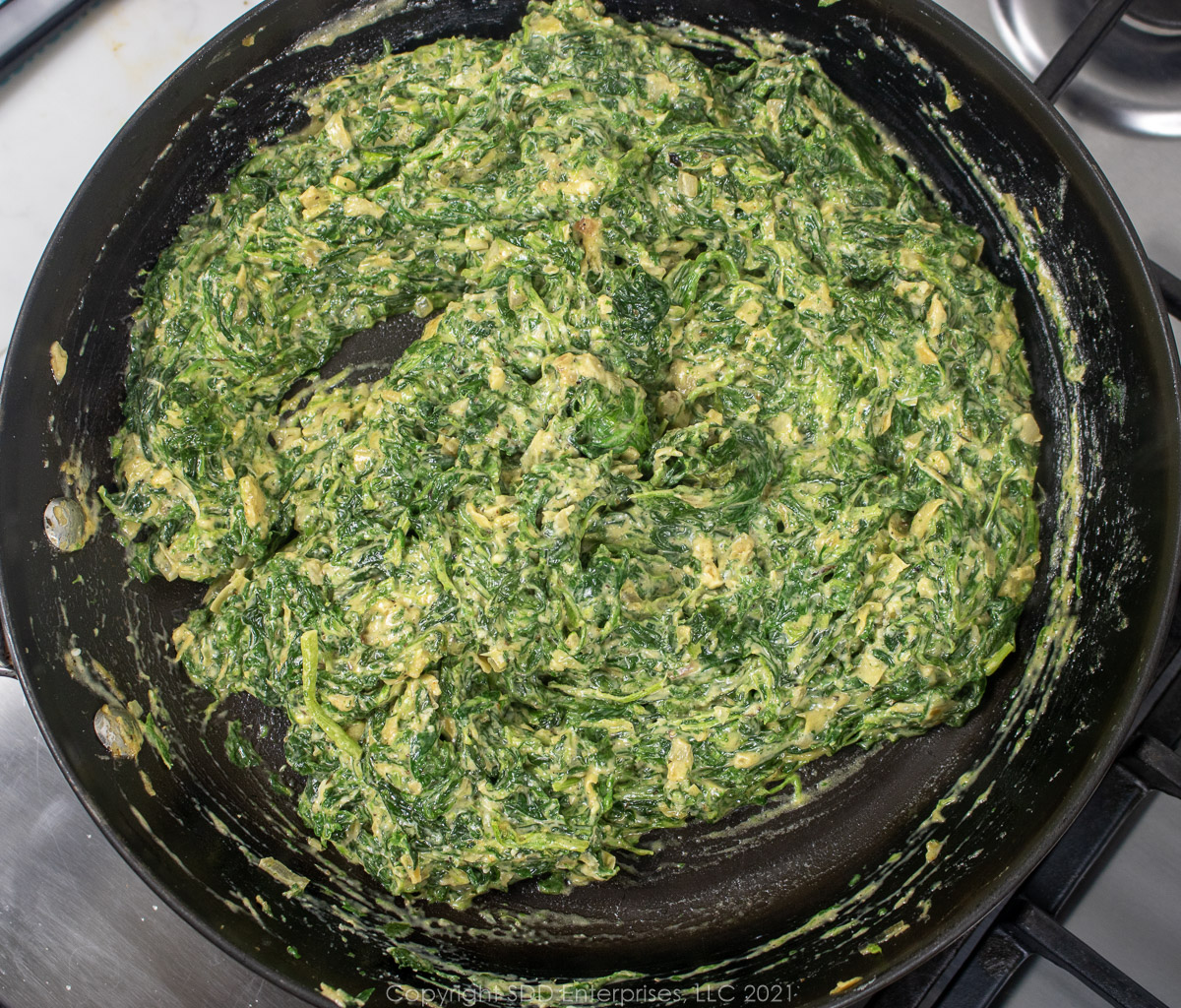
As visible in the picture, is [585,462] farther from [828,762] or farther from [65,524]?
[65,524]

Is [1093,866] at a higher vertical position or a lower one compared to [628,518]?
lower

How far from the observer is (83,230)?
2.82 metres

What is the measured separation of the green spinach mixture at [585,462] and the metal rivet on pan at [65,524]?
17 cm

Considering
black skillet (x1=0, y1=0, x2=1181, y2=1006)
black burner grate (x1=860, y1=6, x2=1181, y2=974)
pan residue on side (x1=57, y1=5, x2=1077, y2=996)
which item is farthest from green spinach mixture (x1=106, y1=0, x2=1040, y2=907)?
black burner grate (x1=860, y1=6, x2=1181, y2=974)

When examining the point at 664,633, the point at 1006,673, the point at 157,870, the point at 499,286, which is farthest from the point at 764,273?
the point at 157,870

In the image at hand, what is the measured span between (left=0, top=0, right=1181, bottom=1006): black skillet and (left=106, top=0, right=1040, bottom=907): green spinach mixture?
0.15 metres

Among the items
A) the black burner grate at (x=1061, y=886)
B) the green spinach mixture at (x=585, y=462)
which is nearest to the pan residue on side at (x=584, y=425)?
the green spinach mixture at (x=585, y=462)

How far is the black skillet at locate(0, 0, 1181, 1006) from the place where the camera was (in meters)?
2.68

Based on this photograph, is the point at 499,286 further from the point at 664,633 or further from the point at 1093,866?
the point at 1093,866

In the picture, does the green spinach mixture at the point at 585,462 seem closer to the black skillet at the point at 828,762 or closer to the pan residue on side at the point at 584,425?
the pan residue on side at the point at 584,425

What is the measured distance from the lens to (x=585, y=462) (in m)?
2.76

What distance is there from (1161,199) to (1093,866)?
2.68m

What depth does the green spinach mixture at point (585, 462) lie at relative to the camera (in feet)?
9.06

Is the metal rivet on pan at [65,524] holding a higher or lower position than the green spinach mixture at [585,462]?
higher
